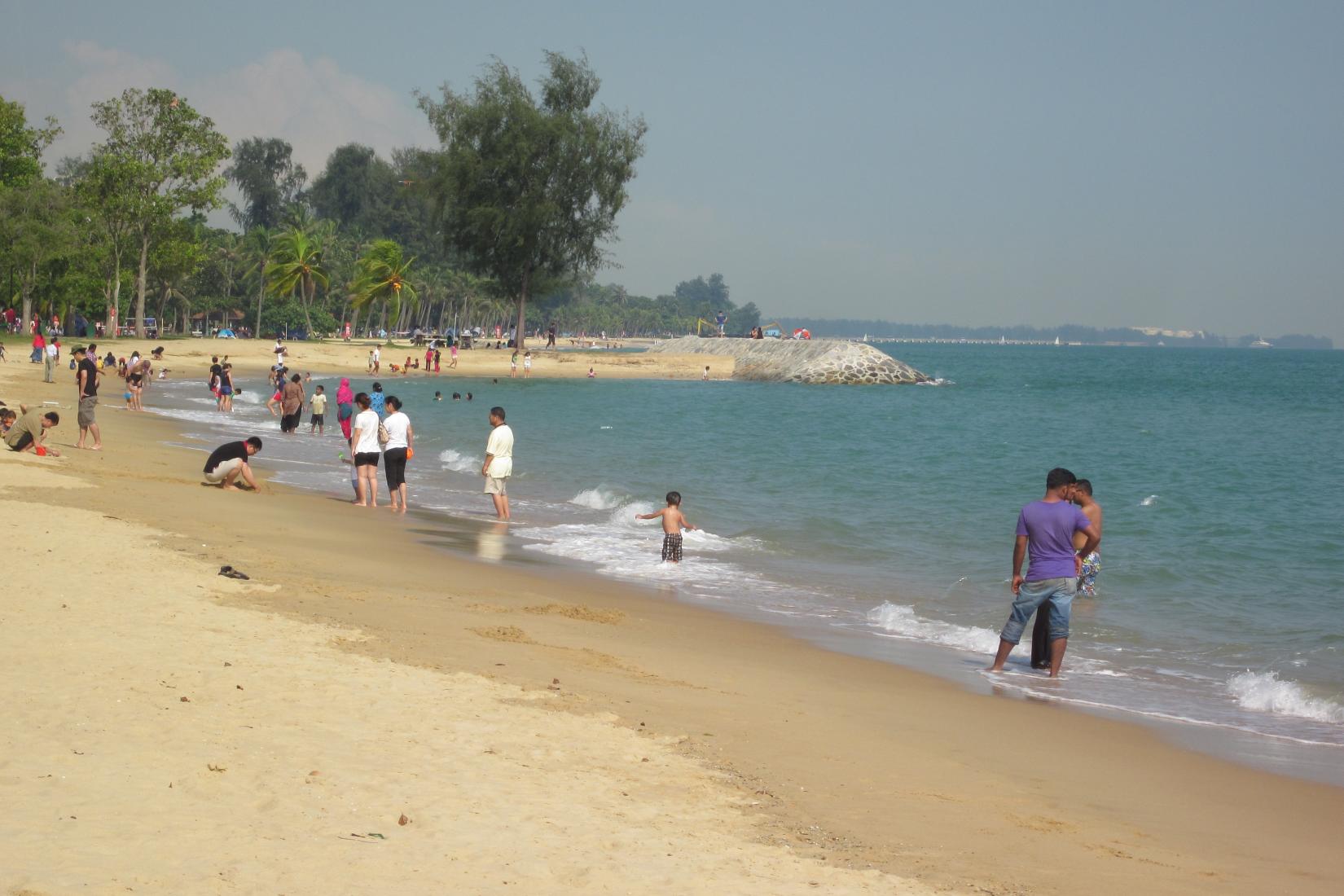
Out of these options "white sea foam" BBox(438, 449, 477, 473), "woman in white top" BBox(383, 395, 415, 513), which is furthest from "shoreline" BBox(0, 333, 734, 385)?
"woman in white top" BBox(383, 395, 415, 513)

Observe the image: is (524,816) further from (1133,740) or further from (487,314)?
(487,314)

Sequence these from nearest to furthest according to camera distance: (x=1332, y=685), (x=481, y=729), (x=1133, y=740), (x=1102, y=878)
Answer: (x=1102, y=878)
(x=481, y=729)
(x=1133, y=740)
(x=1332, y=685)

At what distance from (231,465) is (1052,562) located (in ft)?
36.2

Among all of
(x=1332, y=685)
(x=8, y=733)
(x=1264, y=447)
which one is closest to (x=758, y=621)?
(x=1332, y=685)

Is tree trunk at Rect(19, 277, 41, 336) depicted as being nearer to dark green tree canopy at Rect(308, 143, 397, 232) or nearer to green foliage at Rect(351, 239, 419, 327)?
green foliage at Rect(351, 239, 419, 327)

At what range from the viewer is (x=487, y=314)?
144 meters

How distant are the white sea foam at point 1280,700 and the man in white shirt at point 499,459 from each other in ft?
30.3

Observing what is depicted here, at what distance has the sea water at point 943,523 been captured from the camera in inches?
400

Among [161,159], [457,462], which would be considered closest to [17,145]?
[161,159]

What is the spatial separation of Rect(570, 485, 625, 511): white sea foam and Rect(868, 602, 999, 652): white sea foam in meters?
8.07

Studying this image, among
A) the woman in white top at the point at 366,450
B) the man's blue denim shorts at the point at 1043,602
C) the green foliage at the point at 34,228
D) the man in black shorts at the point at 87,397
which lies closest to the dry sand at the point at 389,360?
the green foliage at the point at 34,228

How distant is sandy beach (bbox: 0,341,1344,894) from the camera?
4.44 m

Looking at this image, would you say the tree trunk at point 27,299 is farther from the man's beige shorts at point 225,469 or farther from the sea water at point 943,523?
the man's beige shorts at point 225,469

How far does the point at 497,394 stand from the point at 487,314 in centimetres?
9498
